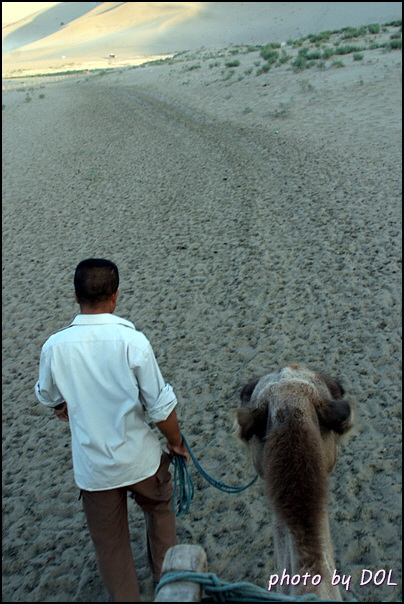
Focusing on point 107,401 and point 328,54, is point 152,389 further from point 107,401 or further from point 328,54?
point 328,54

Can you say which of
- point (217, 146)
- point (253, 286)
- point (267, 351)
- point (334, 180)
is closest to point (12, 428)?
point (267, 351)

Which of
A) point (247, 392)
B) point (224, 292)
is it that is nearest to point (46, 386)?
point (247, 392)

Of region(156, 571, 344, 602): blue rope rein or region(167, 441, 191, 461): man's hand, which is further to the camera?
region(167, 441, 191, 461): man's hand

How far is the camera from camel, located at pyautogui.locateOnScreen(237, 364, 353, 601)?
181 centimetres

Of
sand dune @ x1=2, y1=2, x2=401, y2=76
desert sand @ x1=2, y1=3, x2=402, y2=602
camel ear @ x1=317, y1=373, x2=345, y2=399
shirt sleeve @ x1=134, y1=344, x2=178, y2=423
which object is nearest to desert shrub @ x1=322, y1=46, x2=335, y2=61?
desert sand @ x1=2, y1=3, x2=402, y2=602

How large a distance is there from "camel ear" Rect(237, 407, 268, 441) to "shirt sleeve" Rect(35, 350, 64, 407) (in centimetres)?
91

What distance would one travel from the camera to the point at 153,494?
2652mm

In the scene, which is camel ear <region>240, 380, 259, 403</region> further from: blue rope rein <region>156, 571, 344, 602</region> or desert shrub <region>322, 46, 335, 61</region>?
desert shrub <region>322, 46, 335, 61</region>

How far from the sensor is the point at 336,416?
217 cm

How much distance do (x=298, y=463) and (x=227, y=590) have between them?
0.52m

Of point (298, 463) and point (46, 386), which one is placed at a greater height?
point (46, 386)

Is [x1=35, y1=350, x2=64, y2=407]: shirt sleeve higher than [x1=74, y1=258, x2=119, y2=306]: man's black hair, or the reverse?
[x1=74, y1=258, x2=119, y2=306]: man's black hair

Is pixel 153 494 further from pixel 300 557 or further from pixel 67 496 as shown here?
pixel 67 496

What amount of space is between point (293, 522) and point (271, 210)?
24.0 ft
